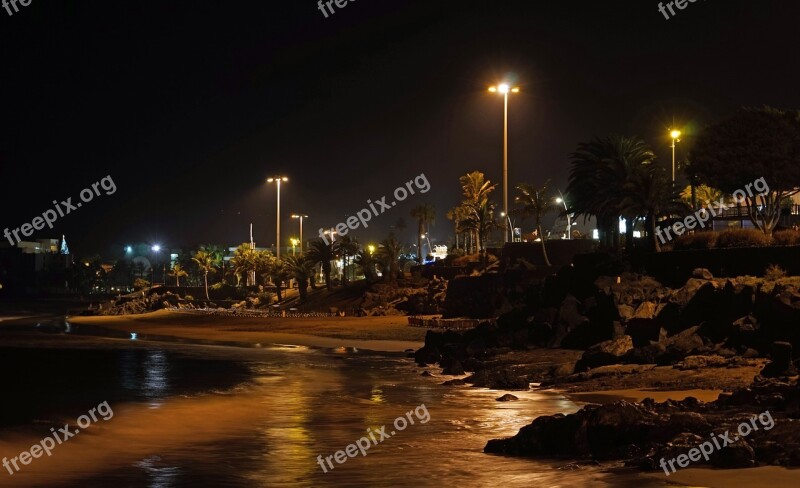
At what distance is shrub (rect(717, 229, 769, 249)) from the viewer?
3691 cm

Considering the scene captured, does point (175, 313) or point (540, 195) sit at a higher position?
point (540, 195)

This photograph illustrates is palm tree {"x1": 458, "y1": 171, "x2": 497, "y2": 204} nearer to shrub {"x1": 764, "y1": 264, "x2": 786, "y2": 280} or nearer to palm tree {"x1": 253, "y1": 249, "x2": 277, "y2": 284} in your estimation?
palm tree {"x1": 253, "y1": 249, "x2": 277, "y2": 284}

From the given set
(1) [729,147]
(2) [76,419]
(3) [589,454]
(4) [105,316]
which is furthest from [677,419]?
(4) [105,316]

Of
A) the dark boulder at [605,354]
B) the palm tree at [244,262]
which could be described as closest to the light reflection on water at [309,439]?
the dark boulder at [605,354]

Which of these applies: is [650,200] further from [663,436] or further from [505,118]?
[663,436]

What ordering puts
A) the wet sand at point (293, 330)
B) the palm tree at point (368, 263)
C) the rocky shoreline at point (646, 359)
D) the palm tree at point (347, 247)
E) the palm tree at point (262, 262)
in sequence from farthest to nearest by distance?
the palm tree at point (262, 262)
the palm tree at point (347, 247)
the palm tree at point (368, 263)
the wet sand at point (293, 330)
the rocky shoreline at point (646, 359)

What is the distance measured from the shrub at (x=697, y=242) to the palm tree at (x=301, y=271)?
4541 cm

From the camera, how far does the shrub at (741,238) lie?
36.9m

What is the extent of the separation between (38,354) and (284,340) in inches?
482

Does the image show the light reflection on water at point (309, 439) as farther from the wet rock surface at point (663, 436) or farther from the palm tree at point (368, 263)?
the palm tree at point (368, 263)

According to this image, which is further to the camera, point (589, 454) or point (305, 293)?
point (305, 293)

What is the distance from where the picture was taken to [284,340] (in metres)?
51.7

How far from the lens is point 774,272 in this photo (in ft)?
102

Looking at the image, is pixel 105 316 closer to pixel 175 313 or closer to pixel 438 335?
pixel 175 313
